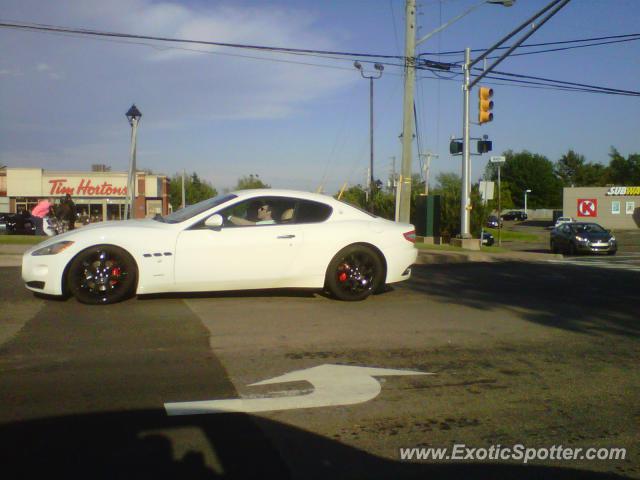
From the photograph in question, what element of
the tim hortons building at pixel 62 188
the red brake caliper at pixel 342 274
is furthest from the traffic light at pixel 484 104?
the tim hortons building at pixel 62 188

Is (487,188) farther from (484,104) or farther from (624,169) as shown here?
(624,169)

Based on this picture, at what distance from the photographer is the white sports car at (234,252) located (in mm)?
7672

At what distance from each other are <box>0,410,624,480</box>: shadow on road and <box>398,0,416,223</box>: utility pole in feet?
51.6

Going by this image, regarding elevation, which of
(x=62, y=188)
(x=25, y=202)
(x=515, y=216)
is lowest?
(x=515, y=216)

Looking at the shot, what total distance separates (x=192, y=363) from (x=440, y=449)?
7.83ft

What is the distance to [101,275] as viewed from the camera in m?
7.73

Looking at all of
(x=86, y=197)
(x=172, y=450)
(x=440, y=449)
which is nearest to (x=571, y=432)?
(x=440, y=449)

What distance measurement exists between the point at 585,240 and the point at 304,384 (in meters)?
22.8

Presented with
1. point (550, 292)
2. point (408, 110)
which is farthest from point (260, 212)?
point (408, 110)

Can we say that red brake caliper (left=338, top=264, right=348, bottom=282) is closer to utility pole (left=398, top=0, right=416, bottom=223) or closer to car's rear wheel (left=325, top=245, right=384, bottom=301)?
car's rear wheel (left=325, top=245, right=384, bottom=301)

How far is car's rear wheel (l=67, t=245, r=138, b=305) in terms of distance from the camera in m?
7.65

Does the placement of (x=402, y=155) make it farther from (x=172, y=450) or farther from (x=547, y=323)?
(x=172, y=450)

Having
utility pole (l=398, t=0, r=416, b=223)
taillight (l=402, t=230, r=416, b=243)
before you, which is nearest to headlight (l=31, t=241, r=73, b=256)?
taillight (l=402, t=230, r=416, b=243)

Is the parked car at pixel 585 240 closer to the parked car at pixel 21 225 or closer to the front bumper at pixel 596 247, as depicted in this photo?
the front bumper at pixel 596 247
